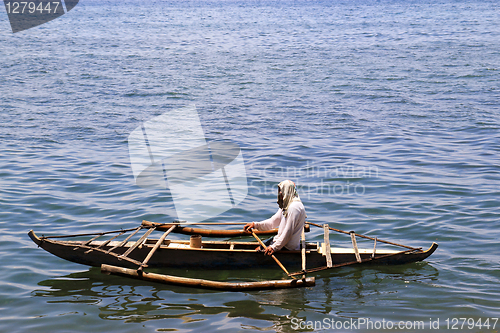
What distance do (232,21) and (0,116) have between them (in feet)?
117

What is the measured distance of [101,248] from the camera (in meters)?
8.52

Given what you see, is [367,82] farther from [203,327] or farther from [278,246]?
[203,327]

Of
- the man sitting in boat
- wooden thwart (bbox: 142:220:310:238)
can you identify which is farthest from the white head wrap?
wooden thwart (bbox: 142:220:310:238)

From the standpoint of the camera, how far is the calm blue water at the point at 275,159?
7.84 m

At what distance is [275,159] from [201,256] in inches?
278

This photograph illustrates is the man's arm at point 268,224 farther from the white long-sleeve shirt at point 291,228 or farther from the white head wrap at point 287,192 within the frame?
the white head wrap at point 287,192

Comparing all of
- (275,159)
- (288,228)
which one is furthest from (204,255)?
(275,159)

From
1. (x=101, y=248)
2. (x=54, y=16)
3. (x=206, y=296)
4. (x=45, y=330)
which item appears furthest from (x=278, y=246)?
(x=54, y=16)

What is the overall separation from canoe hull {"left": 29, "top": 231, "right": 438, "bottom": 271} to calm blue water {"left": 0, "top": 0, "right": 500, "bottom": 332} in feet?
1.02

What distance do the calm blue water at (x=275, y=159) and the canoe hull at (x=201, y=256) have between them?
31cm

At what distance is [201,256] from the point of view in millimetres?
8391

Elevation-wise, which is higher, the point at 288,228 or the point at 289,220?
the point at 289,220

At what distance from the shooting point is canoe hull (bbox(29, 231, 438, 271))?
8.32 m

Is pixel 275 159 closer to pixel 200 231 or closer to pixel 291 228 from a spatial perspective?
pixel 200 231
